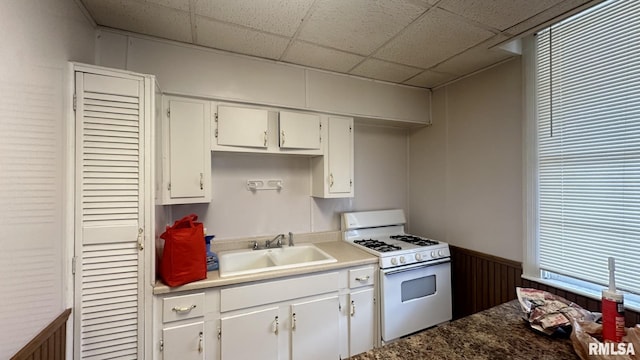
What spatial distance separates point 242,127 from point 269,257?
1111 millimetres

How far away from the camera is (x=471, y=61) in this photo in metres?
2.19

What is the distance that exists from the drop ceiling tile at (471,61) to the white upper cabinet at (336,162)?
943 mm

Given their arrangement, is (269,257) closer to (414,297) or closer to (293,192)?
(293,192)

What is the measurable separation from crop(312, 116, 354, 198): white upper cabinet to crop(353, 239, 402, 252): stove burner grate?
0.49 m

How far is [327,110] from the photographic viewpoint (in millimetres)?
2381

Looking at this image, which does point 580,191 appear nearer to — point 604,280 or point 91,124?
point 604,280

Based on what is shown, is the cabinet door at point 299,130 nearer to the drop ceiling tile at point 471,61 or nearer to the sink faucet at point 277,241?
the sink faucet at point 277,241

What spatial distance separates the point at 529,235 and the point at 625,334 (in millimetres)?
1142

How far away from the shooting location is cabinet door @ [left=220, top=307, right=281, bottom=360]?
1701 mm

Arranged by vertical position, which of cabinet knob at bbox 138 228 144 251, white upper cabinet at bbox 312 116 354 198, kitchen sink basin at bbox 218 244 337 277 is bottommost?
kitchen sink basin at bbox 218 244 337 277

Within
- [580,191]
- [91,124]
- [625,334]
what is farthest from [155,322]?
[580,191]

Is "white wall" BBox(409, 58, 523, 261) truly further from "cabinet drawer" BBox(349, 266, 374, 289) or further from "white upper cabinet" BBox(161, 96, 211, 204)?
"white upper cabinet" BBox(161, 96, 211, 204)

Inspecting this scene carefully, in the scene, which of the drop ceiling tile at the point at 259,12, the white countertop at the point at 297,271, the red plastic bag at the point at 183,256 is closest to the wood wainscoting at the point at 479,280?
the white countertop at the point at 297,271

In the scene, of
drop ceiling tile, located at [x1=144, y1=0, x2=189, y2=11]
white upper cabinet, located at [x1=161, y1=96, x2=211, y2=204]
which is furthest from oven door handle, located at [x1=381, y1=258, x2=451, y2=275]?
drop ceiling tile, located at [x1=144, y1=0, x2=189, y2=11]
